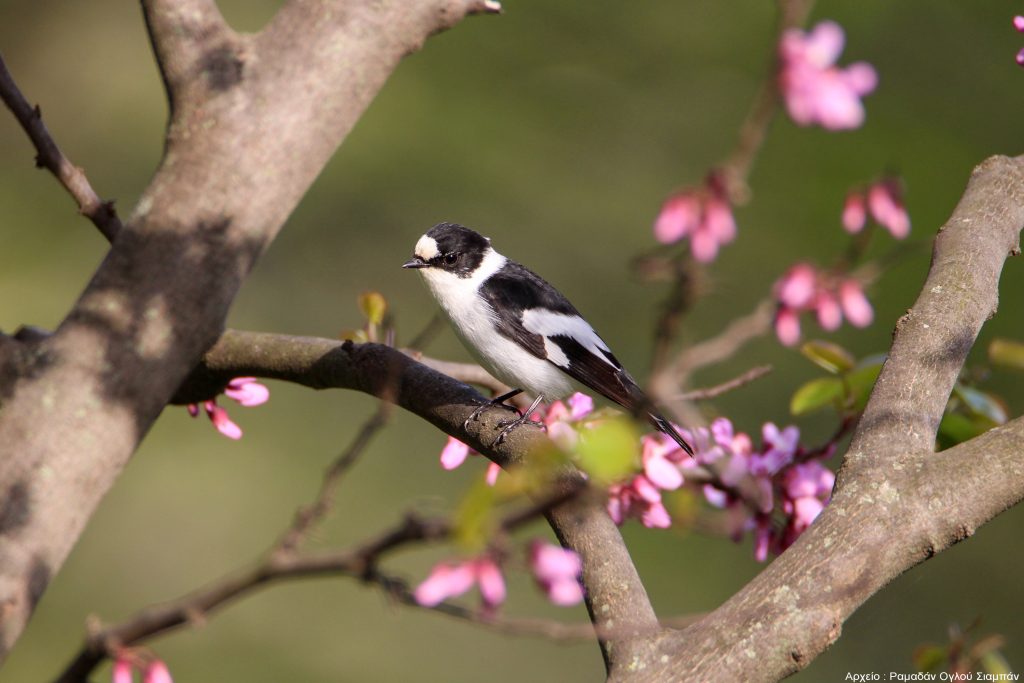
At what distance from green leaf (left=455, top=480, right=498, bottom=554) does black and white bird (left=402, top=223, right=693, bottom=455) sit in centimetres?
196

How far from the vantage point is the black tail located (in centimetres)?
248

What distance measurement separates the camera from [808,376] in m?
6.87

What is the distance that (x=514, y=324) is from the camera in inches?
123

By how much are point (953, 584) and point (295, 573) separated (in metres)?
6.23

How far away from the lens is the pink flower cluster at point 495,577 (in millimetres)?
1012

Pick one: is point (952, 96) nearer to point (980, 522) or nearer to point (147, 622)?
point (980, 522)

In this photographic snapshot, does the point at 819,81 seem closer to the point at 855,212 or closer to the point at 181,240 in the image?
the point at 855,212

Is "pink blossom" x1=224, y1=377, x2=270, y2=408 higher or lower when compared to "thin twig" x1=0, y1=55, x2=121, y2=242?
lower

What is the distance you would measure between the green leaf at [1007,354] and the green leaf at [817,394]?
0.32 m

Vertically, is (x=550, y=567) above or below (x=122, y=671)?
above

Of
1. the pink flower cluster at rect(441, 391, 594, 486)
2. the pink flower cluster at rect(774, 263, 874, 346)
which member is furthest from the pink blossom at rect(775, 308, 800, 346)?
the pink flower cluster at rect(441, 391, 594, 486)

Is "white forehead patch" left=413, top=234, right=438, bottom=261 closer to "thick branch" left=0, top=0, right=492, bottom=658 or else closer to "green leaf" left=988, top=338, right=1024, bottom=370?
"thick branch" left=0, top=0, right=492, bottom=658

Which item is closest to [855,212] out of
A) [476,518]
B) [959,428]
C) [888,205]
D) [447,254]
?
[888,205]

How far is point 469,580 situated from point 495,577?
3cm
